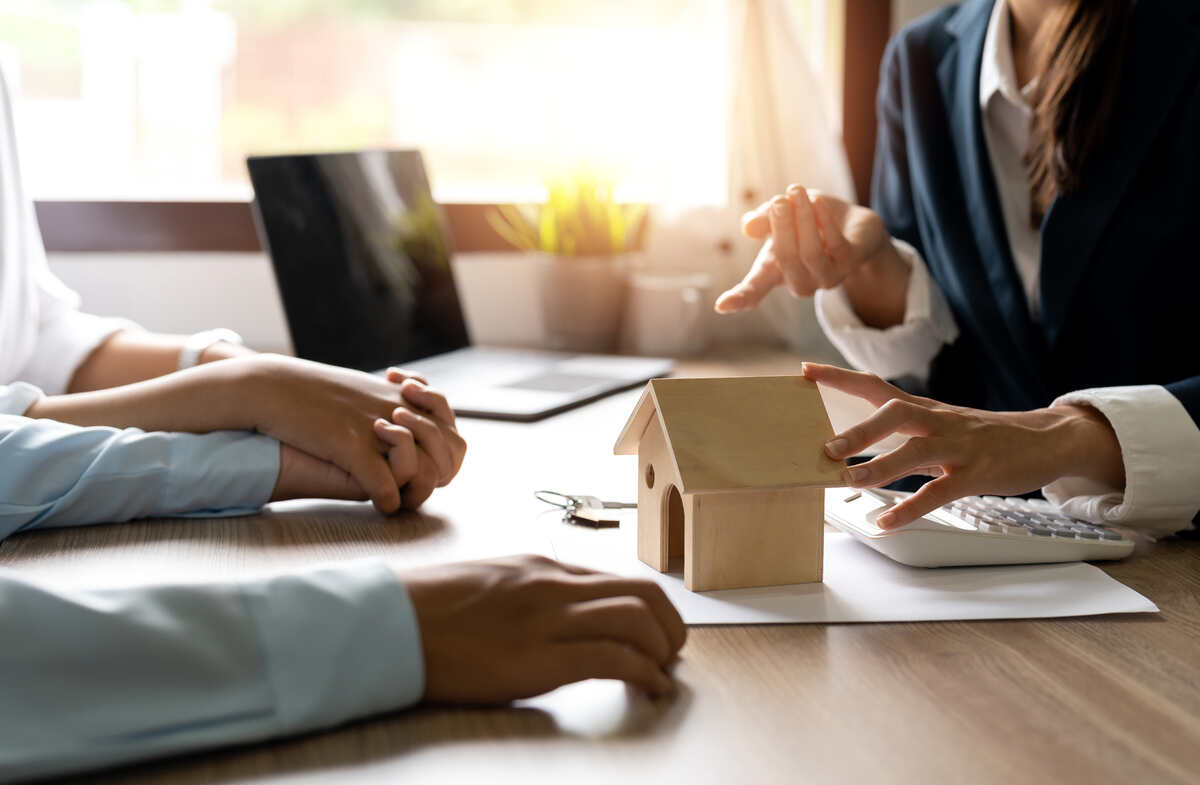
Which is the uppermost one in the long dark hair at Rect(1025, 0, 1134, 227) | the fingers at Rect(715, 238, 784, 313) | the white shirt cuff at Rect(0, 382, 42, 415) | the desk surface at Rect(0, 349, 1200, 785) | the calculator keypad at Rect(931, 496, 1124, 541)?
the long dark hair at Rect(1025, 0, 1134, 227)

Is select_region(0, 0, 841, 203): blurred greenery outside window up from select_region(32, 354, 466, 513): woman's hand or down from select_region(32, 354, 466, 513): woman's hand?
up

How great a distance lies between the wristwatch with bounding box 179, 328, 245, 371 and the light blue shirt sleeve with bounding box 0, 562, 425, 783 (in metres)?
0.66

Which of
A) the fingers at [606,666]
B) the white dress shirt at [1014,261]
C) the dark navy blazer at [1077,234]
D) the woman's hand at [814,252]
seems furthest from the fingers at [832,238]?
the fingers at [606,666]

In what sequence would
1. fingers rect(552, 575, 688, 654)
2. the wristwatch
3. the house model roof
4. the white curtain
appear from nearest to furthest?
fingers rect(552, 575, 688, 654) < the house model roof < the wristwatch < the white curtain

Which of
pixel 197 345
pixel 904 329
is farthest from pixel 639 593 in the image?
pixel 904 329

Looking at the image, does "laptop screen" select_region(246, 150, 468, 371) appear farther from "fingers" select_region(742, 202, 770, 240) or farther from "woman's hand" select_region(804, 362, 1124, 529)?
"woman's hand" select_region(804, 362, 1124, 529)

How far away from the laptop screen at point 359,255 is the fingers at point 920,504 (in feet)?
2.99

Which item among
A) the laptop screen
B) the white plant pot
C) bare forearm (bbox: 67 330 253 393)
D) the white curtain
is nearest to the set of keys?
bare forearm (bbox: 67 330 253 393)

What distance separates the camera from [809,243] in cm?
117

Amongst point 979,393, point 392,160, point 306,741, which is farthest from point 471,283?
point 306,741

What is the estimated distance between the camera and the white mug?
1.91 meters

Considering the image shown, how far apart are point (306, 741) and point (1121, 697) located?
42 centimetres

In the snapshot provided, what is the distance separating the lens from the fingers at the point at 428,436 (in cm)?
96

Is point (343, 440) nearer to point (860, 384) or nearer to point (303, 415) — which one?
point (303, 415)
